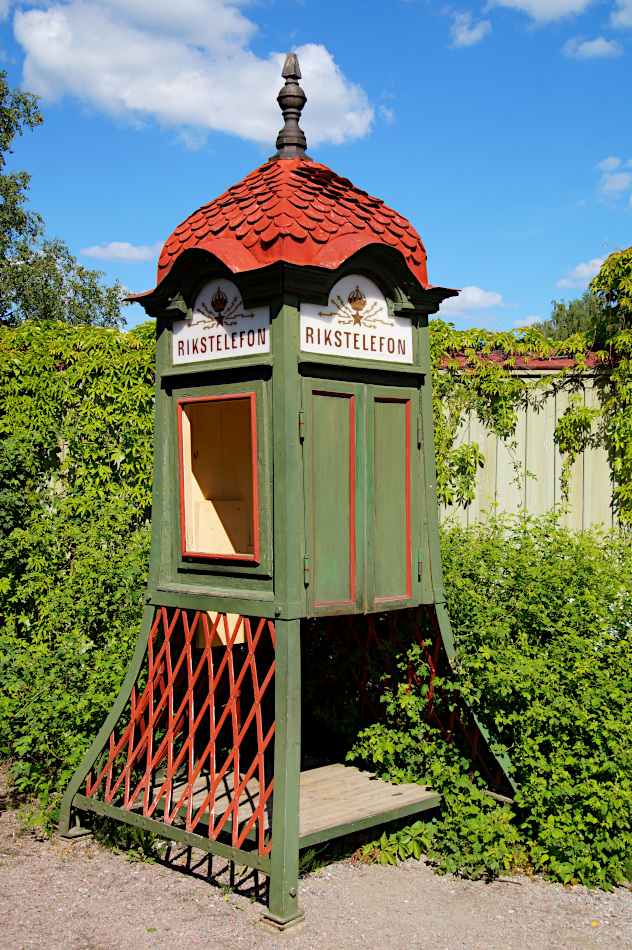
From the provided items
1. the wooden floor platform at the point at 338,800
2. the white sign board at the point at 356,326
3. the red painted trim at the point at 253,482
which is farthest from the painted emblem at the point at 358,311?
the wooden floor platform at the point at 338,800

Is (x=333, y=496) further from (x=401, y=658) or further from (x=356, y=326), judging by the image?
(x=401, y=658)

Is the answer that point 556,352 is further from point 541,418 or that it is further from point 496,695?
point 496,695

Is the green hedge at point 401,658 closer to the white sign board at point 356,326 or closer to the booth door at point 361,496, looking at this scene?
the booth door at point 361,496

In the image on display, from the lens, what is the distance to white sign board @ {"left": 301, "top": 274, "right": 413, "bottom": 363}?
405 centimetres

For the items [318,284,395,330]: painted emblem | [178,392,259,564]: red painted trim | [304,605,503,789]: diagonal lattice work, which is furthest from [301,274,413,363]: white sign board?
[304,605,503,789]: diagonal lattice work

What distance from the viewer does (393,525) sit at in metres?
4.43

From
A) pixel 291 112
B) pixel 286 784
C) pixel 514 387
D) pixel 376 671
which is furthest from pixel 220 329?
pixel 514 387

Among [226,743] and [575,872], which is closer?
[575,872]

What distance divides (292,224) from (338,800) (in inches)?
113

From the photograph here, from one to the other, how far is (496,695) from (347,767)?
4.24ft

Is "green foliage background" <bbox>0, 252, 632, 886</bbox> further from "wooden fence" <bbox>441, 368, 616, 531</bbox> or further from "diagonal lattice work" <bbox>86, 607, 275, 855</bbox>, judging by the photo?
"diagonal lattice work" <bbox>86, 607, 275, 855</bbox>

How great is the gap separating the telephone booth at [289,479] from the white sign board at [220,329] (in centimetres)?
1

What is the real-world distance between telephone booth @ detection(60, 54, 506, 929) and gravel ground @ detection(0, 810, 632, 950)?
253mm

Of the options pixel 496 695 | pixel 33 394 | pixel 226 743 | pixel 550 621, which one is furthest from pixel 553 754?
pixel 33 394
